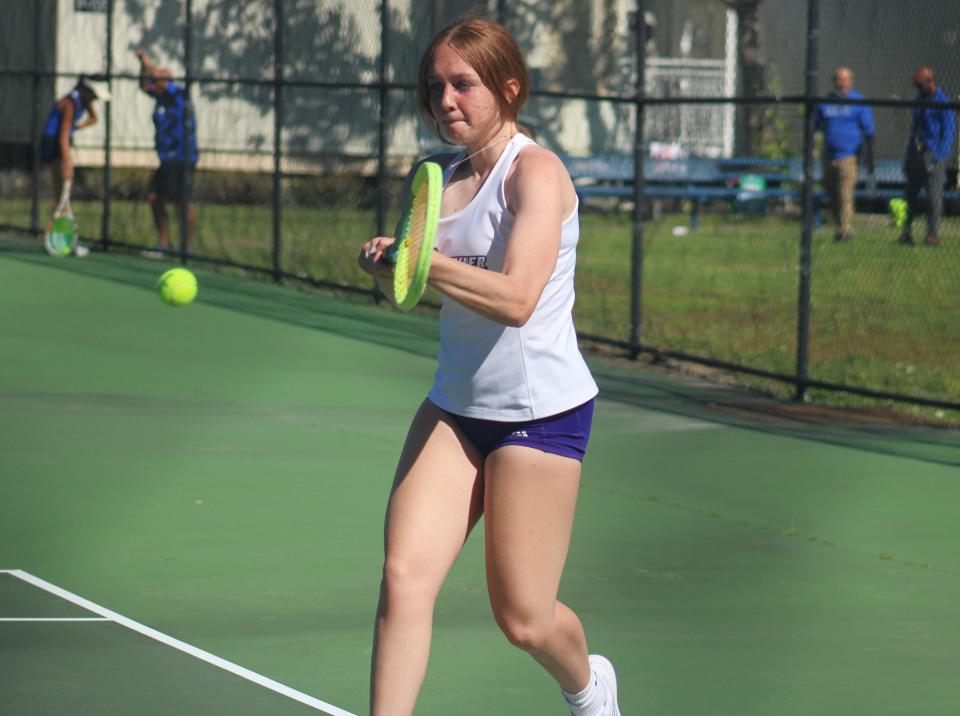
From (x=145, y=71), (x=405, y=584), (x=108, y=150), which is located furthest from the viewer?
(x=108, y=150)

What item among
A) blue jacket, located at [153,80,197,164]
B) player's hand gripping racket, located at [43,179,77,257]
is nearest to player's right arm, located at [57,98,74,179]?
player's hand gripping racket, located at [43,179,77,257]

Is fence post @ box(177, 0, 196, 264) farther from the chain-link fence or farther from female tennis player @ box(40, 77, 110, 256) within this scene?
female tennis player @ box(40, 77, 110, 256)

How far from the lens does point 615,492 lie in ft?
28.3

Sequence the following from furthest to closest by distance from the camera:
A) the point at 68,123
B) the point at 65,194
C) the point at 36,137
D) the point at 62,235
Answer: the point at 36,137 → the point at 68,123 → the point at 65,194 → the point at 62,235

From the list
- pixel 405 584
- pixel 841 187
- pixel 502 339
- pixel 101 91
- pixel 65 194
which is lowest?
pixel 405 584

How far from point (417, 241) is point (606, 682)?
134 cm

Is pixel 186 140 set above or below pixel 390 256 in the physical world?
above

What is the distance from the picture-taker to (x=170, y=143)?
1867 centimetres

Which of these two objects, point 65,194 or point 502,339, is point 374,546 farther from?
point 65,194

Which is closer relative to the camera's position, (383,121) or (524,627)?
(524,627)

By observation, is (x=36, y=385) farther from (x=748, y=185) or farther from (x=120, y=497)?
(x=748, y=185)

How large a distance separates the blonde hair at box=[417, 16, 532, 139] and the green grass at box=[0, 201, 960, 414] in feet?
23.8

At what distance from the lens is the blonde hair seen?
446cm

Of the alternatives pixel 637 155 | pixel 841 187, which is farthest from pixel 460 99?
pixel 841 187
